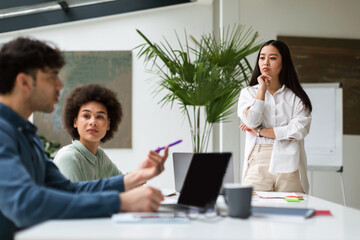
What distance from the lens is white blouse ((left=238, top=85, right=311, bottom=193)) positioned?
2535 millimetres

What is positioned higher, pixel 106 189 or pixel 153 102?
pixel 153 102

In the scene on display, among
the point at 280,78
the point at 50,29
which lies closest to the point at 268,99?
the point at 280,78

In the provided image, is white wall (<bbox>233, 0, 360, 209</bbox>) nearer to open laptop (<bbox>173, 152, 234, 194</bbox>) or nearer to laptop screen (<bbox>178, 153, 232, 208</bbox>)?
open laptop (<bbox>173, 152, 234, 194</bbox>)

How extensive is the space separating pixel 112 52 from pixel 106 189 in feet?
12.4

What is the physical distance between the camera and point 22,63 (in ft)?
4.34

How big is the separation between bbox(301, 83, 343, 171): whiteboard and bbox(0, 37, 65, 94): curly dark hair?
3.86m

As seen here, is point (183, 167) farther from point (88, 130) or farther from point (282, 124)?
point (282, 124)

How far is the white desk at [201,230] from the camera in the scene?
3.22 feet

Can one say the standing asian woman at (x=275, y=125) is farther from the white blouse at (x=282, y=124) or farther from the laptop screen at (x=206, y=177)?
the laptop screen at (x=206, y=177)

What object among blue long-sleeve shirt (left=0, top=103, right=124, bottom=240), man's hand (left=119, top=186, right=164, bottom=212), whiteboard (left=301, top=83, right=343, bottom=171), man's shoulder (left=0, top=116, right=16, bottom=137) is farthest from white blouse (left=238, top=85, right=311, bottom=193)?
whiteboard (left=301, top=83, right=343, bottom=171)

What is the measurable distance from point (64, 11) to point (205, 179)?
4261mm

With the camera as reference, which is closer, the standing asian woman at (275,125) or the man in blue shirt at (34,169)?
the man in blue shirt at (34,169)

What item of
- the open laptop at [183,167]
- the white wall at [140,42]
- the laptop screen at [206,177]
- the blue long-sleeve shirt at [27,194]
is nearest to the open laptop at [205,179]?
the laptop screen at [206,177]

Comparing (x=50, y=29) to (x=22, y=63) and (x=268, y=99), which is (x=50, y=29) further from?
(x=22, y=63)
